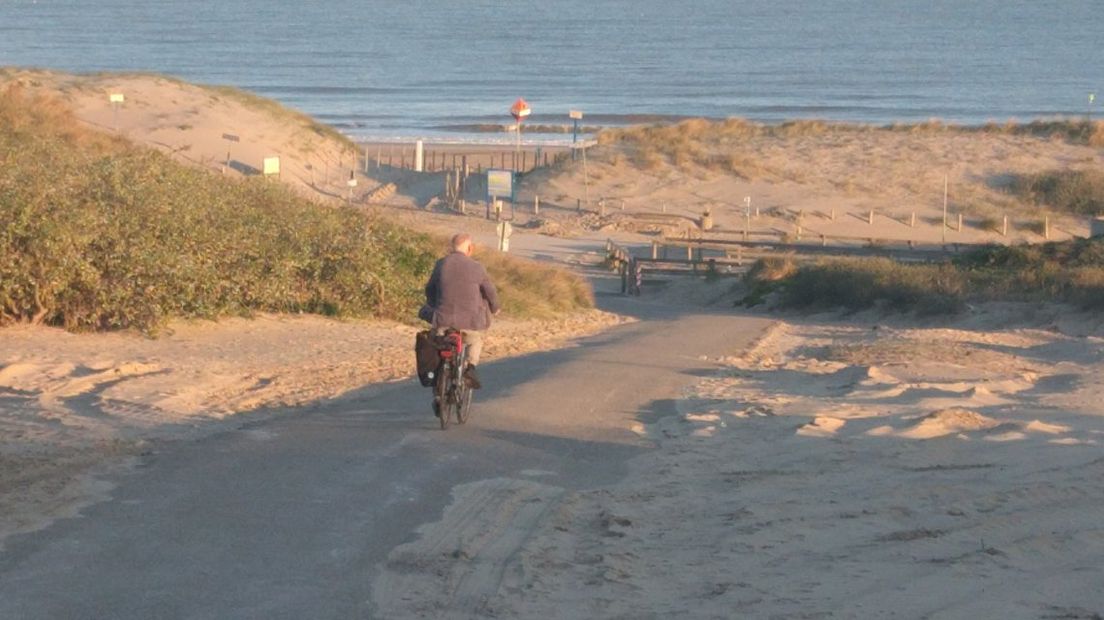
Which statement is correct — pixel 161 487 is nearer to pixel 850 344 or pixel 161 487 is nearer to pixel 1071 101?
pixel 850 344

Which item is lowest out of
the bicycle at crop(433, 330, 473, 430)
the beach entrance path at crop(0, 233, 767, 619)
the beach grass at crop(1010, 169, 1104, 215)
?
the beach entrance path at crop(0, 233, 767, 619)

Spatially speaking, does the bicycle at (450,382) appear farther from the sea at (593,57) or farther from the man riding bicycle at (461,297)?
the sea at (593,57)

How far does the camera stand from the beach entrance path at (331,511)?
7008mm

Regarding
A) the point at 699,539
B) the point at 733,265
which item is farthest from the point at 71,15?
the point at 699,539

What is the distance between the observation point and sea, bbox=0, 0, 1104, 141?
84.4 meters

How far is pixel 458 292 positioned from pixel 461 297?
5 cm

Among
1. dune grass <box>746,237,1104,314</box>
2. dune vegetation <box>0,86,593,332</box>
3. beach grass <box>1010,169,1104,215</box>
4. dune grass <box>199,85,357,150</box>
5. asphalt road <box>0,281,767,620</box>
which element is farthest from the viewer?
dune grass <box>199,85,357,150</box>

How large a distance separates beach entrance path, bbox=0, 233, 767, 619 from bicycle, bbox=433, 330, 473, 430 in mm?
193

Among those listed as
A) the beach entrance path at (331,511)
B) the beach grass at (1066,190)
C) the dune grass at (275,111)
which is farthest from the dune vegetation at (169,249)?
the dune grass at (275,111)

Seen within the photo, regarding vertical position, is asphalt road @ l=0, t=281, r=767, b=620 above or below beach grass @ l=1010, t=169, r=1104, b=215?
below

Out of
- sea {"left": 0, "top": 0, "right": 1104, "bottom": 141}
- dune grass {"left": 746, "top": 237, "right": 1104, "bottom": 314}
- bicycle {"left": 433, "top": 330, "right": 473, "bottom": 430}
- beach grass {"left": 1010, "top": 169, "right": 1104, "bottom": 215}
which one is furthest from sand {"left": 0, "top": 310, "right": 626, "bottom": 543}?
sea {"left": 0, "top": 0, "right": 1104, "bottom": 141}

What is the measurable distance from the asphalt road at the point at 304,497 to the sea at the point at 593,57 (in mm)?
59363

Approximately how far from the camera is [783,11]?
183m

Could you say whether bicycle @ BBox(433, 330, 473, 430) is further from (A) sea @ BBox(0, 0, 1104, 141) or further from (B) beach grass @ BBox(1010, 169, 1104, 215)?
(A) sea @ BBox(0, 0, 1104, 141)
